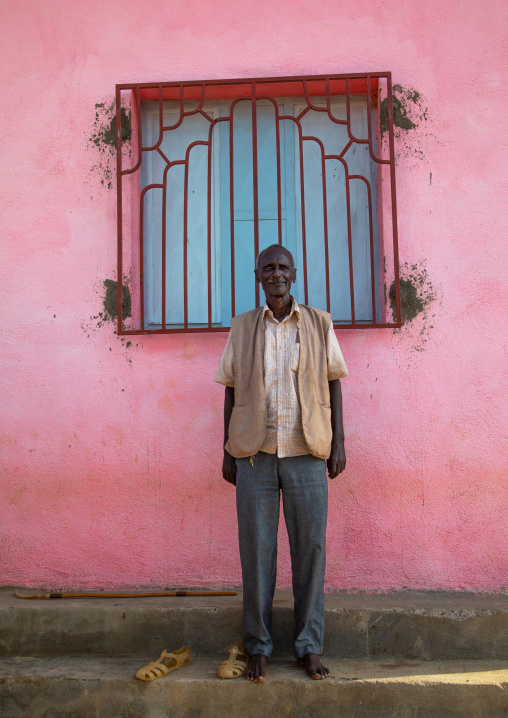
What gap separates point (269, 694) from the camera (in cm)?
261

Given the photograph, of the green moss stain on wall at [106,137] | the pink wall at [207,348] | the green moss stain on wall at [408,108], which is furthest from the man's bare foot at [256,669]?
the green moss stain on wall at [408,108]

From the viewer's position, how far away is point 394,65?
3.47 metres

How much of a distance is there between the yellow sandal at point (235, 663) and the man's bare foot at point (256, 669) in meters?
0.03

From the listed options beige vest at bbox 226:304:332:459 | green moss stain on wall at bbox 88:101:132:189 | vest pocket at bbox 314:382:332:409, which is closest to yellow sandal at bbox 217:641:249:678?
beige vest at bbox 226:304:332:459

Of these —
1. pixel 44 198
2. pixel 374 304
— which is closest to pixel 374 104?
pixel 374 304

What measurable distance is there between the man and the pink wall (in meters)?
0.58

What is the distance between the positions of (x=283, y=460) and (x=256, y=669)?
0.84 m

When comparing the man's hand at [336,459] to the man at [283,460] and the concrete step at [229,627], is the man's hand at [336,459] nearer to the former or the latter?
the man at [283,460]

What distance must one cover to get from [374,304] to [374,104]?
1184 millimetres

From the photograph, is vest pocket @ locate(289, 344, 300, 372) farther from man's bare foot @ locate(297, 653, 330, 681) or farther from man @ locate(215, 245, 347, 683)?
man's bare foot @ locate(297, 653, 330, 681)

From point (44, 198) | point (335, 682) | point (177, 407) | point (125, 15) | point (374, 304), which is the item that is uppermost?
point (125, 15)

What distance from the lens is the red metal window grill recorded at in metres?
3.51

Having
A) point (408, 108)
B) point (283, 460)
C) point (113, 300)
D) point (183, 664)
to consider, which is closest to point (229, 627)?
point (183, 664)

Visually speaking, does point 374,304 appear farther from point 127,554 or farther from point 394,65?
point 127,554
